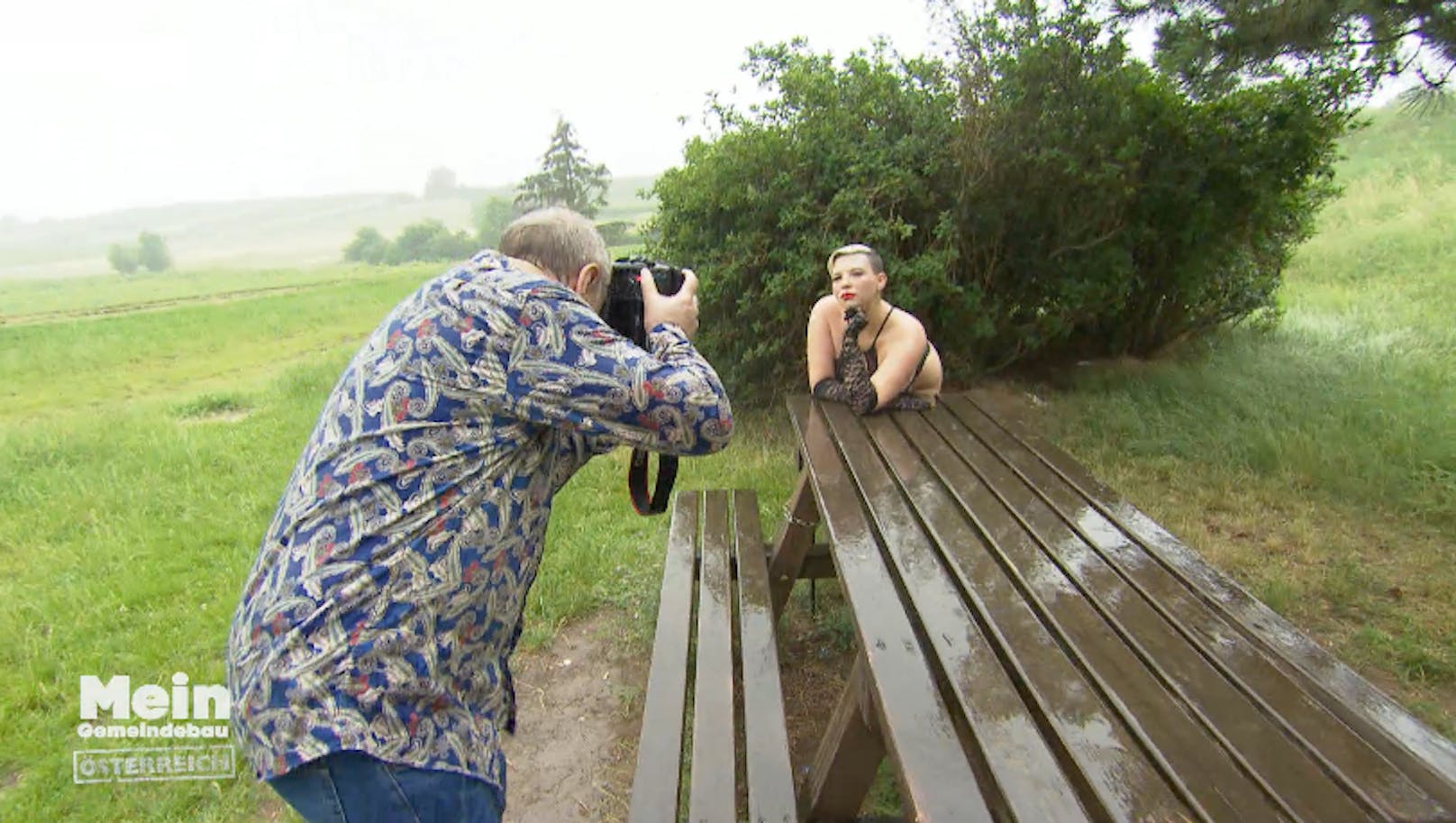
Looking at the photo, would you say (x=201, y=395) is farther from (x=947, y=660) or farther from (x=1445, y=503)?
(x=1445, y=503)

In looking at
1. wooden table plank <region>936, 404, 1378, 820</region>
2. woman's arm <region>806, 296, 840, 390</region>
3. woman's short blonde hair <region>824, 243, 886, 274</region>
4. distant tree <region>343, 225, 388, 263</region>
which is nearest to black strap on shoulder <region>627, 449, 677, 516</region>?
wooden table plank <region>936, 404, 1378, 820</region>

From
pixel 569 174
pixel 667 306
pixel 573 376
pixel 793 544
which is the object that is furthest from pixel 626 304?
pixel 569 174

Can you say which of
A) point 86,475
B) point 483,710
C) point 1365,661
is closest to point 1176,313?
point 1365,661

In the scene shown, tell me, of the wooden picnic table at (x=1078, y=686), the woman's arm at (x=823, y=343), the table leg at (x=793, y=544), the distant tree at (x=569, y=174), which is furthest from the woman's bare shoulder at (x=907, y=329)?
the distant tree at (x=569, y=174)

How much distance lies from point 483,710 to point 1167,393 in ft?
18.8

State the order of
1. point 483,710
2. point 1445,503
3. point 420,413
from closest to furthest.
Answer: point 420,413 → point 483,710 → point 1445,503

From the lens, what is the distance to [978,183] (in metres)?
5.35

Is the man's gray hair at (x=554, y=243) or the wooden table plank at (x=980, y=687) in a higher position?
the man's gray hair at (x=554, y=243)

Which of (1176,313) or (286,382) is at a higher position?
(1176,313)

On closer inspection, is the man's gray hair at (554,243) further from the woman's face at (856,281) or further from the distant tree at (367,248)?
the distant tree at (367,248)

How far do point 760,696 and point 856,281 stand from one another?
1.81 meters

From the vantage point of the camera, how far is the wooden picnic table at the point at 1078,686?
114 cm

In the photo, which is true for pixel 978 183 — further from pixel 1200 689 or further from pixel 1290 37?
pixel 1200 689

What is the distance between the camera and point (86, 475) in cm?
552
